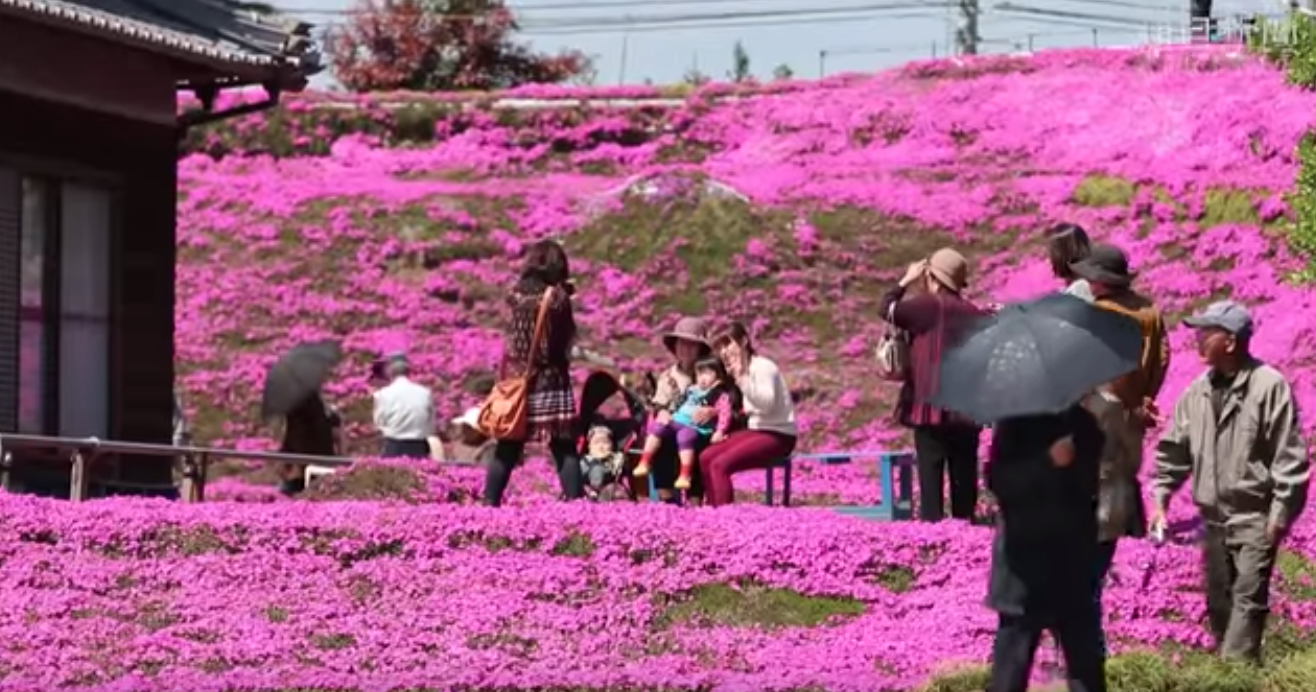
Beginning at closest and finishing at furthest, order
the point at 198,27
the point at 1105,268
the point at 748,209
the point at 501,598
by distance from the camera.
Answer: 1. the point at 1105,268
2. the point at 501,598
3. the point at 198,27
4. the point at 748,209

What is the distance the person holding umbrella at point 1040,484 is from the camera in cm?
992

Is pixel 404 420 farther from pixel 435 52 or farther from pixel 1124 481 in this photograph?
pixel 435 52

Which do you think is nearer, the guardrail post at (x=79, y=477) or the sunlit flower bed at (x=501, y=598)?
the sunlit flower bed at (x=501, y=598)

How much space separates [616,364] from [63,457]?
1219 centimetres

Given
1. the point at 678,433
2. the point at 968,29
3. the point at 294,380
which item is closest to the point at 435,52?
the point at 968,29

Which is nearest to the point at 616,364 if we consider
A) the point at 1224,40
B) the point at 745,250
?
the point at 745,250

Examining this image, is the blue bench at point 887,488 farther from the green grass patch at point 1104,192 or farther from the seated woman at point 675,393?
the green grass patch at point 1104,192

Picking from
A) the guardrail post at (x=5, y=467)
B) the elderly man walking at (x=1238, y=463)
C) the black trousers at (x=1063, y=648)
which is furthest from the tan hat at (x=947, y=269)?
the guardrail post at (x=5, y=467)

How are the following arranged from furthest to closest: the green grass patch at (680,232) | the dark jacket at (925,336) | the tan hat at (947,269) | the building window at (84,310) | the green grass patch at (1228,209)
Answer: the green grass patch at (680,232) < the green grass patch at (1228,209) < the building window at (84,310) < the tan hat at (947,269) < the dark jacket at (925,336)

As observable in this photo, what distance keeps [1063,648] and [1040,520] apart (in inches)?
19.3

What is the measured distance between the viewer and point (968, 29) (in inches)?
2731

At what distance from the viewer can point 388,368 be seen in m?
25.0

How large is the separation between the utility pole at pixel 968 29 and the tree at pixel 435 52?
1199cm

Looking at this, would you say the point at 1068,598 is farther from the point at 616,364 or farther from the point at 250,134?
the point at 250,134
